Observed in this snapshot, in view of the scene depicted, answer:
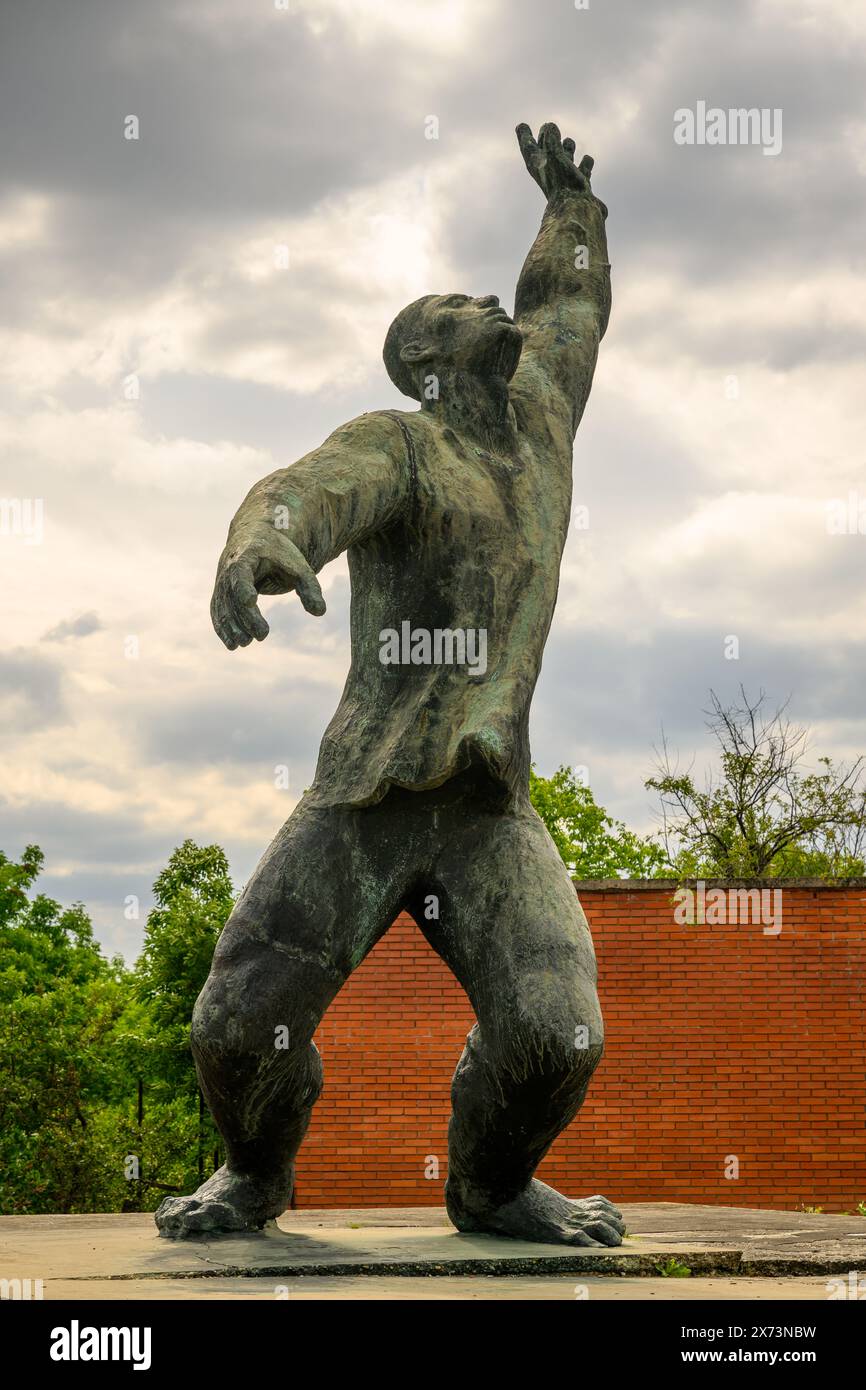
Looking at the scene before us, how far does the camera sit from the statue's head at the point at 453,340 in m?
4.79

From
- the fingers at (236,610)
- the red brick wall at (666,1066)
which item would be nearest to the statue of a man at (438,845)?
the fingers at (236,610)

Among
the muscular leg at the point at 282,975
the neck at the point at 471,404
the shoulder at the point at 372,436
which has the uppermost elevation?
the neck at the point at 471,404

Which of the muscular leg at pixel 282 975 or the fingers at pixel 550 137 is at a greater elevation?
the fingers at pixel 550 137

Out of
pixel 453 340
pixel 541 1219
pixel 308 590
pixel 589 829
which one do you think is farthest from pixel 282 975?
pixel 589 829

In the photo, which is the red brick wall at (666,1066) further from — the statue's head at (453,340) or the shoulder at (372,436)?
the shoulder at (372,436)

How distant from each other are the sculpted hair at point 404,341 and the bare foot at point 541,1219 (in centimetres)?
231

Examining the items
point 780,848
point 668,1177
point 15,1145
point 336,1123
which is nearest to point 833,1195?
point 668,1177

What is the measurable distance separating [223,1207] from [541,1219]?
0.86 metres

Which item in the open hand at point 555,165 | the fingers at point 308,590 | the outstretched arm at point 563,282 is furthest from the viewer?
the open hand at point 555,165

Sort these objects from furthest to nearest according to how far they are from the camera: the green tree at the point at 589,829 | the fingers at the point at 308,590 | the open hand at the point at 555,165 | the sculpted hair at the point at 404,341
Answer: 1. the green tree at the point at 589,829
2. the open hand at the point at 555,165
3. the sculpted hair at the point at 404,341
4. the fingers at the point at 308,590

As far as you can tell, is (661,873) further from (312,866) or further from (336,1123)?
(312,866)

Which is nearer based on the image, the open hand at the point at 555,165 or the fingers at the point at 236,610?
the fingers at the point at 236,610

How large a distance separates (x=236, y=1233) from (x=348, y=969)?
0.79 meters

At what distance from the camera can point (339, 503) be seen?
4.14 m
